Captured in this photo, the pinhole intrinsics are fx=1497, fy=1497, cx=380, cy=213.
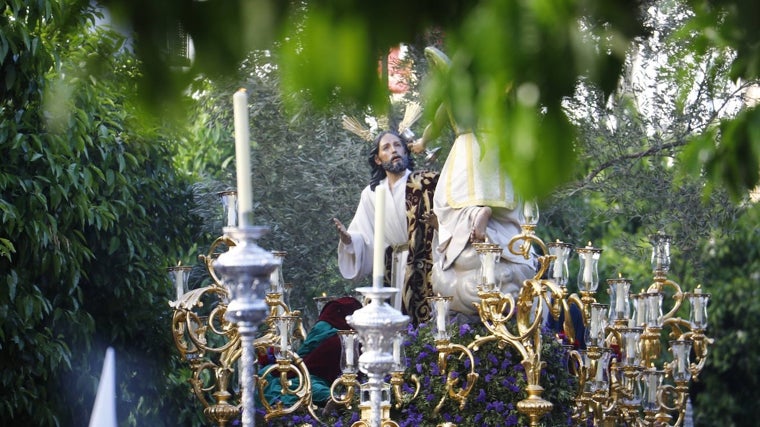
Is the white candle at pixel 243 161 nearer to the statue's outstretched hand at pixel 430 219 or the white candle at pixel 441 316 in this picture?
the white candle at pixel 441 316

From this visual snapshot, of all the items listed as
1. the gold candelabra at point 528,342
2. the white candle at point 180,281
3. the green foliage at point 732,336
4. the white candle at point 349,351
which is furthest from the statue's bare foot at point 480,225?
the green foliage at point 732,336

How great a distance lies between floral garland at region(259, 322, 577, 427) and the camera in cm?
920

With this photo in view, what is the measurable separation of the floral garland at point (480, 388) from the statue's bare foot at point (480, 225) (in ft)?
→ 2.10

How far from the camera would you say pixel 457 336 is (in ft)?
31.2

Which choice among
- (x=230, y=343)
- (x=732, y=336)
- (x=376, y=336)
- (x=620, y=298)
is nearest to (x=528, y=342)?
(x=620, y=298)

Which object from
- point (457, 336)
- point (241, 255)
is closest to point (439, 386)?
point (457, 336)

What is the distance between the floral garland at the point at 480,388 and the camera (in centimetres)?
920

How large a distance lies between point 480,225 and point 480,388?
118 cm

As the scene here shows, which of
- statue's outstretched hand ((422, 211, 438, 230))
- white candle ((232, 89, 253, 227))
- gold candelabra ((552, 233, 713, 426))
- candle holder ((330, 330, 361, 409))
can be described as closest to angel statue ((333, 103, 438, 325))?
statue's outstretched hand ((422, 211, 438, 230))

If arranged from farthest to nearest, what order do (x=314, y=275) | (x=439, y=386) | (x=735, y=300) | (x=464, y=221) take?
(x=735, y=300), (x=314, y=275), (x=464, y=221), (x=439, y=386)

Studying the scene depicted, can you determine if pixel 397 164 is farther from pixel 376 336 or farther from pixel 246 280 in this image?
pixel 246 280

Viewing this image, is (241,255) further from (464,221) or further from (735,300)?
(735,300)

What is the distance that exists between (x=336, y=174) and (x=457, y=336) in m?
8.98

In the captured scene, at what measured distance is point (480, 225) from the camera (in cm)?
991
